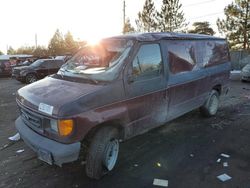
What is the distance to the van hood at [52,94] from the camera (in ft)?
9.88

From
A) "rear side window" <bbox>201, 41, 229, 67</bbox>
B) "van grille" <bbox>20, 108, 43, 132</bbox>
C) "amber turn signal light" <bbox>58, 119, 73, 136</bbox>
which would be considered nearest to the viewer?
"amber turn signal light" <bbox>58, 119, 73, 136</bbox>

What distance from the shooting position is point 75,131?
2.98 metres

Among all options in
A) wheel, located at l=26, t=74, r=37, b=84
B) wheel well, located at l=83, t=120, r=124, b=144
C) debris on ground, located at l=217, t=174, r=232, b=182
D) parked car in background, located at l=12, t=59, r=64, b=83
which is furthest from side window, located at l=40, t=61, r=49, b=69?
debris on ground, located at l=217, t=174, r=232, b=182

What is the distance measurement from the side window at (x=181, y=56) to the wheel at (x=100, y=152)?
1836 mm

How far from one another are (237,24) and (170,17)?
6.88 m

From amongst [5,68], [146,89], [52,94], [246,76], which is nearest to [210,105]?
[146,89]

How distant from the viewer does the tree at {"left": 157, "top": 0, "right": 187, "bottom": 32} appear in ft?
82.3

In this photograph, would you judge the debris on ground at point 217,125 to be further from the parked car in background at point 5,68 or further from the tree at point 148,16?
the tree at point 148,16

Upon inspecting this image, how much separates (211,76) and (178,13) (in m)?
21.6

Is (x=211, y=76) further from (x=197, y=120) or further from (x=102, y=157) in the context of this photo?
(x=102, y=157)

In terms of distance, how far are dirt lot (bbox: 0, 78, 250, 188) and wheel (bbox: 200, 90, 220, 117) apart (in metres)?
0.48

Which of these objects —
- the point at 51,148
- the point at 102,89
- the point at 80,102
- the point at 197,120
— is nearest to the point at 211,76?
the point at 197,120

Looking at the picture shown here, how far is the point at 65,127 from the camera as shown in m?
2.92

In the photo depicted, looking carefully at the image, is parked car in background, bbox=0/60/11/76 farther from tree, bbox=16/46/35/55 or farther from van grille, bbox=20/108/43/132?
tree, bbox=16/46/35/55
